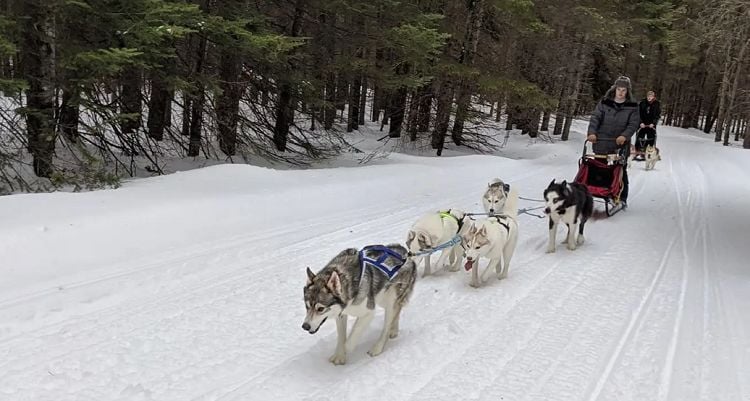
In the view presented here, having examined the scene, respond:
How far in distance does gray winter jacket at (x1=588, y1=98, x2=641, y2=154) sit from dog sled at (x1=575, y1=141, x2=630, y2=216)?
0.24 meters

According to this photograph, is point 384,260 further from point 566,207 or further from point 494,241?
point 566,207

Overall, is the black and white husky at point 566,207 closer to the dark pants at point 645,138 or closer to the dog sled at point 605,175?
the dog sled at point 605,175

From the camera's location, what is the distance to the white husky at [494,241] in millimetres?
5199

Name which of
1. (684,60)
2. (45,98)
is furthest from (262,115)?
(684,60)

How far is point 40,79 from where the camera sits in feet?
25.9

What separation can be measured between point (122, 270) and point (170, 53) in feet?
16.1

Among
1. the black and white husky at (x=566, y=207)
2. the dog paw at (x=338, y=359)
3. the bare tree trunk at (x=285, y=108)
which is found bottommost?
the dog paw at (x=338, y=359)

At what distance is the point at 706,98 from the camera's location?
140 ft

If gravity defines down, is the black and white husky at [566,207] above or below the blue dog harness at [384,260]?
above

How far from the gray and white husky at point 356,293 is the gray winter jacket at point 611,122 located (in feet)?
21.9

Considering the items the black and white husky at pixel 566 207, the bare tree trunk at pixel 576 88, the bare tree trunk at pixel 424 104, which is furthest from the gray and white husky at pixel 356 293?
the bare tree trunk at pixel 576 88

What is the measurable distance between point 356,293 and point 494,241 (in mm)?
2224

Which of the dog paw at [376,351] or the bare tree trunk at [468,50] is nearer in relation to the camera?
the dog paw at [376,351]

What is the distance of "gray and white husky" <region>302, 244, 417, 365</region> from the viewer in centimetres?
342
